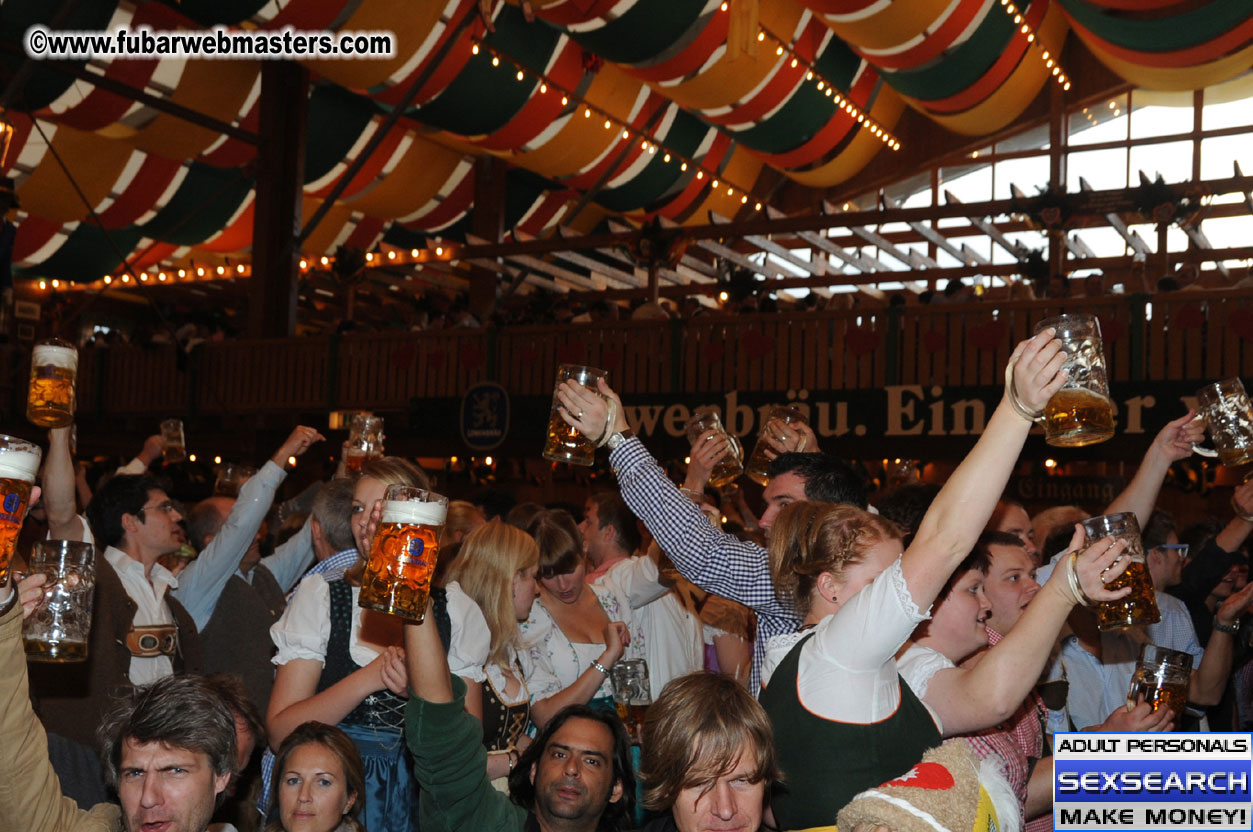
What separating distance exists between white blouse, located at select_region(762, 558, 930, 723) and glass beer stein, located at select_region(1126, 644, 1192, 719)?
121cm

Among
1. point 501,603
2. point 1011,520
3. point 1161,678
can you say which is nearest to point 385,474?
point 501,603

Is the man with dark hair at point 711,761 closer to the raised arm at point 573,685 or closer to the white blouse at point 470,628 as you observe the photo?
the white blouse at point 470,628

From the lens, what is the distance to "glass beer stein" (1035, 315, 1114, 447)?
1729 millimetres

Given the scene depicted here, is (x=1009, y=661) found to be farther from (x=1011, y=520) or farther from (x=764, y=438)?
(x=1011, y=520)

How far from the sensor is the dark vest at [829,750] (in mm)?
1573

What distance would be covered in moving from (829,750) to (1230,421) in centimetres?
179

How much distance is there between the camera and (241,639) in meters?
3.47

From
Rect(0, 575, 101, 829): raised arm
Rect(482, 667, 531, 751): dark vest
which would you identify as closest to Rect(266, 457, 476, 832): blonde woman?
Rect(482, 667, 531, 751): dark vest

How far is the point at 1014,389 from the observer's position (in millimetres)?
1547

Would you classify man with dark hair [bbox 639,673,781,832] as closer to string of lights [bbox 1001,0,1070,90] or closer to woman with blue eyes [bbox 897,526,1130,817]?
woman with blue eyes [bbox 897,526,1130,817]

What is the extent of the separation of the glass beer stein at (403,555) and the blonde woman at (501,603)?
3.05 ft

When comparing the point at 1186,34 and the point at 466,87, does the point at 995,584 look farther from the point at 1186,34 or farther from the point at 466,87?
the point at 1186,34

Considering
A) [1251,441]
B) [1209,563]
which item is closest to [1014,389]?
[1251,441]

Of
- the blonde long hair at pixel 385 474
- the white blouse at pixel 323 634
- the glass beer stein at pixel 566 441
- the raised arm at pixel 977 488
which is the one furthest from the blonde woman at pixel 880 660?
the blonde long hair at pixel 385 474
